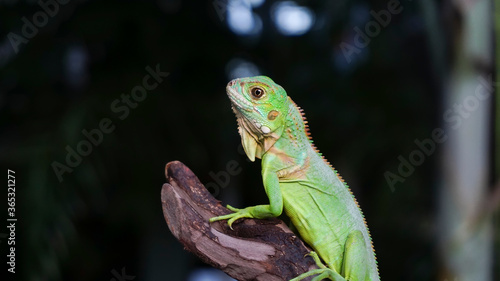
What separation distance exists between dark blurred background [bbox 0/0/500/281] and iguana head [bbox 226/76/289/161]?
2.94m

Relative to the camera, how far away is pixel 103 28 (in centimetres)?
649

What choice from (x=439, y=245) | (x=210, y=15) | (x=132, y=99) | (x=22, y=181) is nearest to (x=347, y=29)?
(x=210, y=15)

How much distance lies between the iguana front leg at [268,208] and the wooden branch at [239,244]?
0.07 metres

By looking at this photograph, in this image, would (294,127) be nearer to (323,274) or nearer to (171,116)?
(323,274)

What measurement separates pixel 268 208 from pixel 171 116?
4002 millimetres

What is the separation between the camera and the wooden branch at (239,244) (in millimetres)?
2777

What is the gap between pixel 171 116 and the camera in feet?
21.9

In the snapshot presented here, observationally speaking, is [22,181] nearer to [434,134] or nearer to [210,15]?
[210,15]

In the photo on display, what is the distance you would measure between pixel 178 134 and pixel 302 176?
3886 millimetres

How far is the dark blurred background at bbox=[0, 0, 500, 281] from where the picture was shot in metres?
5.83

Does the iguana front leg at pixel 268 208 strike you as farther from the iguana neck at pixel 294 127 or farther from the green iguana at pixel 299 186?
the iguana neck at pixel 294 127

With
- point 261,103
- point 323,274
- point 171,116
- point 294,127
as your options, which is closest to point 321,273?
point 323,274

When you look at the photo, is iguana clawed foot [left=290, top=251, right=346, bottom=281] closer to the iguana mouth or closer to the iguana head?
the iguana head

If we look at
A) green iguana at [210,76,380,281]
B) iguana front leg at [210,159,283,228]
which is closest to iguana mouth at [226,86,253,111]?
green iguana at [210,76,380,281]
